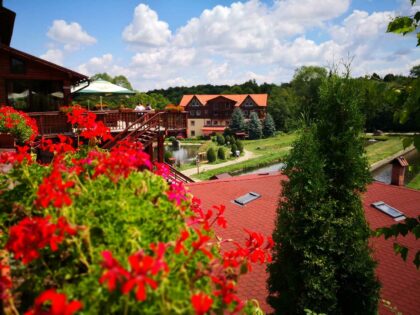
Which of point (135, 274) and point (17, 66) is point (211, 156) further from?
point (135, 274)

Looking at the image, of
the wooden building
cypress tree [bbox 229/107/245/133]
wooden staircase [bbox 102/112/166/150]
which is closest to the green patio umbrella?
the wooden building

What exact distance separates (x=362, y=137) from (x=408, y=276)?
4596 millimetres

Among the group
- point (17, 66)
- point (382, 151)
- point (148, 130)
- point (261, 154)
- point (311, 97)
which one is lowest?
point (261, 154)

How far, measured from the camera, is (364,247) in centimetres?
711

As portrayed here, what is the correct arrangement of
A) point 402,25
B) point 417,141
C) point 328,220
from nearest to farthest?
1. point 417,141
2. point 402,25
3. point 328,220

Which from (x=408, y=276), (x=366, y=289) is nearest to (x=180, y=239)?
(x=366, y=289)

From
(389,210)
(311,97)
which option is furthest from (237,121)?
(389,210)

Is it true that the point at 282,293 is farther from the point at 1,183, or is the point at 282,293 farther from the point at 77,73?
the point at 77,73

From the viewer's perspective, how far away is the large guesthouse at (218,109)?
278 ft

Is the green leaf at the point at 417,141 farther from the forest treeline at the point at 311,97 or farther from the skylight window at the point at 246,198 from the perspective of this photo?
the skylight window at the point at 246,198

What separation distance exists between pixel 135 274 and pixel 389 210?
42.9 feet

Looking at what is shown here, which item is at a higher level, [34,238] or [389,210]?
[34,238]

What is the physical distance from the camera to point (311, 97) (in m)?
16.6

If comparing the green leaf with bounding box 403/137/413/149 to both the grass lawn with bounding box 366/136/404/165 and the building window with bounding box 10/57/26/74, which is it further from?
the grass lawn with bounding box 366/136/404/165
